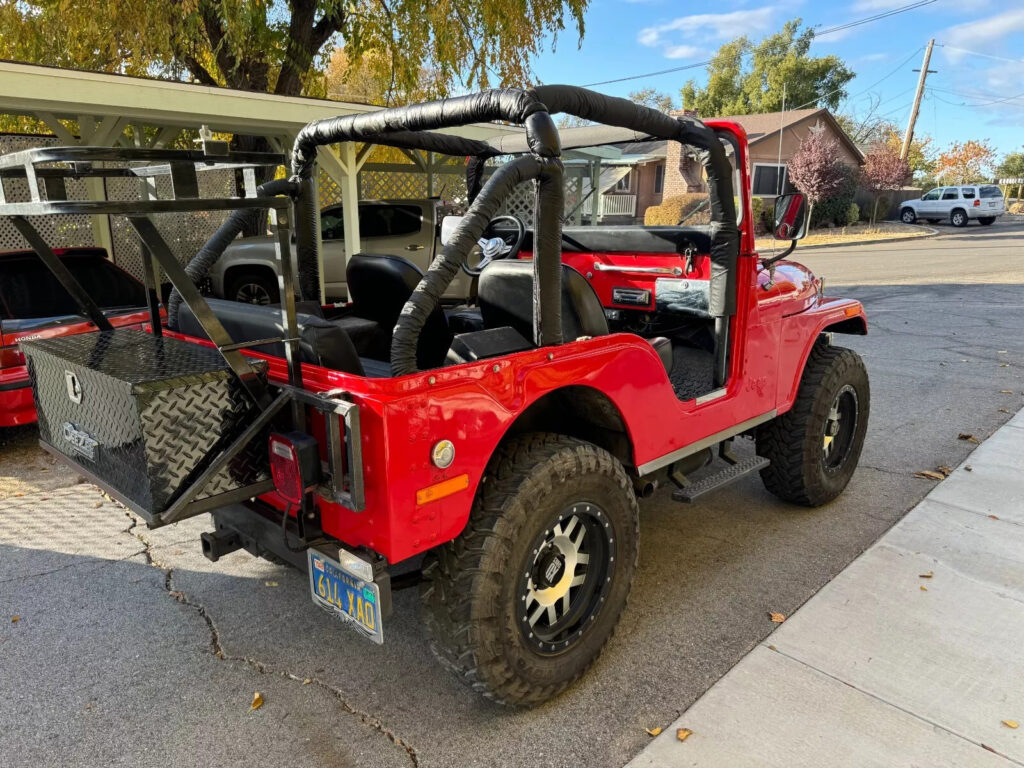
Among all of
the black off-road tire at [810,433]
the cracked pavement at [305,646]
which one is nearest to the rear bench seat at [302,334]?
the cracked pavement at [305,646]

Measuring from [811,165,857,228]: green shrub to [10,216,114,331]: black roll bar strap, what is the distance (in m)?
30.4

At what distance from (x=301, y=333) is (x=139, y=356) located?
55 cm

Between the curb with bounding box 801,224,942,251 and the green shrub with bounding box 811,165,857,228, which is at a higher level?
the green shrub with bounding box 811,165,857,228

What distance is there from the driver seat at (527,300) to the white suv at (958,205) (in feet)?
120

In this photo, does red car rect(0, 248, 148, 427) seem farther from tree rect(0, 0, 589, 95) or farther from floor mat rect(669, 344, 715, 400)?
tree rect(0, 0, 589, 95)

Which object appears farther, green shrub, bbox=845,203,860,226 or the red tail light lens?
green shrub, bbox=845,203,860,226

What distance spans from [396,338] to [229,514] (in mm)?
1103

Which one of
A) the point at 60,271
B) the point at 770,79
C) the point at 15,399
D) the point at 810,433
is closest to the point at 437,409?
the point at 60,271

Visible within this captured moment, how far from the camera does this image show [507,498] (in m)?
2.32

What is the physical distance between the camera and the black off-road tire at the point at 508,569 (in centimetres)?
227

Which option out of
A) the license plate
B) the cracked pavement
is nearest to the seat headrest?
the license plate

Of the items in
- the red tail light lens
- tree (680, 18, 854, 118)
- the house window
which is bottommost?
the red tail light lens

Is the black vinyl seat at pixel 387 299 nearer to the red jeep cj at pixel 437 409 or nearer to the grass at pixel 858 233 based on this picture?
the red jeep cj at pixel 437 409

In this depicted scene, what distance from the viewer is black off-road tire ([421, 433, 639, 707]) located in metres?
2.27
